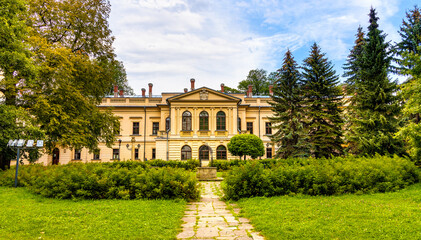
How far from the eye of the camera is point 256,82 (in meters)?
52.0

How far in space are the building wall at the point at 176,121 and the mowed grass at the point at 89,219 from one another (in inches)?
851

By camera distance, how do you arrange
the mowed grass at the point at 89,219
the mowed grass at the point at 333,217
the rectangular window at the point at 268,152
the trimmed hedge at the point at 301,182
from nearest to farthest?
the mowed grass at the point at 333,217 < the mowed grass at the point at 89,219 < the trimmed hedge at the point at 301,182 < the rectangular window at the point at 268,152

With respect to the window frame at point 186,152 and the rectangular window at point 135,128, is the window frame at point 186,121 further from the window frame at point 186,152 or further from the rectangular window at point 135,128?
the rectangular window at point 135,128

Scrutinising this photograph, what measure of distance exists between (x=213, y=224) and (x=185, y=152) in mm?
24923

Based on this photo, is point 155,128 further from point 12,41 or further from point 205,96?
point 12,41

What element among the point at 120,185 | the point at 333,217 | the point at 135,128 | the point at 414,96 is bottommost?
the point at 333,217

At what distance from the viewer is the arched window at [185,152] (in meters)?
30.2

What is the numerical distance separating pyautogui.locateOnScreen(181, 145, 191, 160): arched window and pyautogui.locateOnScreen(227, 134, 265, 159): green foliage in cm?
744

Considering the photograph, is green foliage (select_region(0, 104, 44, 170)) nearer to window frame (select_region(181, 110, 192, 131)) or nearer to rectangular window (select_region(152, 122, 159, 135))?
window frame (select_region(181, 110, 192, 131))

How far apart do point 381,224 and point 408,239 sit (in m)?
0.76

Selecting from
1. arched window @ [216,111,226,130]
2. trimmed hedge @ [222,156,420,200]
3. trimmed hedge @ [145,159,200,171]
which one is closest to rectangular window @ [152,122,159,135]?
arched window @ [216,111,226,130]

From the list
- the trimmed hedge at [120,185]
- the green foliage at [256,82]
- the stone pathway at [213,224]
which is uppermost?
the green foliage at [256,82]

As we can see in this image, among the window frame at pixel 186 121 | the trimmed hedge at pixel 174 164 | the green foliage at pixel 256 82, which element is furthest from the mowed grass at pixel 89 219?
the green foliage at pixel 256 82

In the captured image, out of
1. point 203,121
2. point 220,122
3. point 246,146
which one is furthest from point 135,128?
point 246,146
